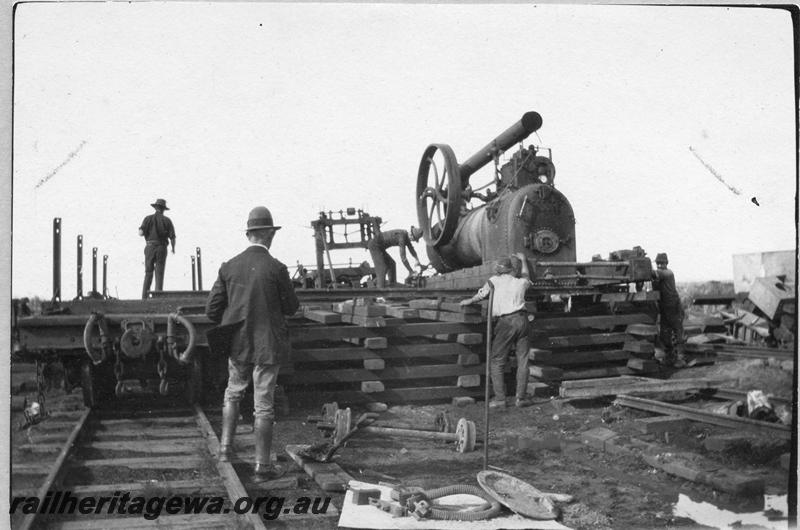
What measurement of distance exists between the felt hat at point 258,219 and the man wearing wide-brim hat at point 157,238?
5159 millimetres

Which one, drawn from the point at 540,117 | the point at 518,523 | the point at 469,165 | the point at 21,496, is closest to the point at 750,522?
the point at 518,523

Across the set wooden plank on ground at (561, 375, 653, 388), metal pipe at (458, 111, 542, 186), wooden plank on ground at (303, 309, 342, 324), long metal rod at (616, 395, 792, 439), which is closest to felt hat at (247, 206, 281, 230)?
wooden plank on ground at (303, 309, 342, 324)

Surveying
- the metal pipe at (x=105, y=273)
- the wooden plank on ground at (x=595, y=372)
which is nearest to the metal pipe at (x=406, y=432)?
the wooden plank on ground at (x=595, y=372)

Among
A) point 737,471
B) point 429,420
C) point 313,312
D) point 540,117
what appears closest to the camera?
point 737,471

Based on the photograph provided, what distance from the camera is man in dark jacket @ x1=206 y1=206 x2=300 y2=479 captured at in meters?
4.82

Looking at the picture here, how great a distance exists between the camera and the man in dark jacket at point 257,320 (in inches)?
190

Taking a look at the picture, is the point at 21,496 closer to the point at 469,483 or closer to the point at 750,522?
the point at 469,483

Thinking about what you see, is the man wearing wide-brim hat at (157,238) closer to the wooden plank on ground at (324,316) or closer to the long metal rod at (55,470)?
the wooden plank on ground at (324,316)

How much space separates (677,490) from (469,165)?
656 cm

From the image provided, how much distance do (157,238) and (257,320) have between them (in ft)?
18.8

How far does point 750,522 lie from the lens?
13.2 feet

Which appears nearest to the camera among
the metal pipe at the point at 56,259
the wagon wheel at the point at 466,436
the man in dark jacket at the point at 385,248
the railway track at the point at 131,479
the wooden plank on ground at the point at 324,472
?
the railway track at the point at 131,479

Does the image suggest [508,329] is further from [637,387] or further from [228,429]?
[228,429]

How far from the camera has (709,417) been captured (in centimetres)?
570
